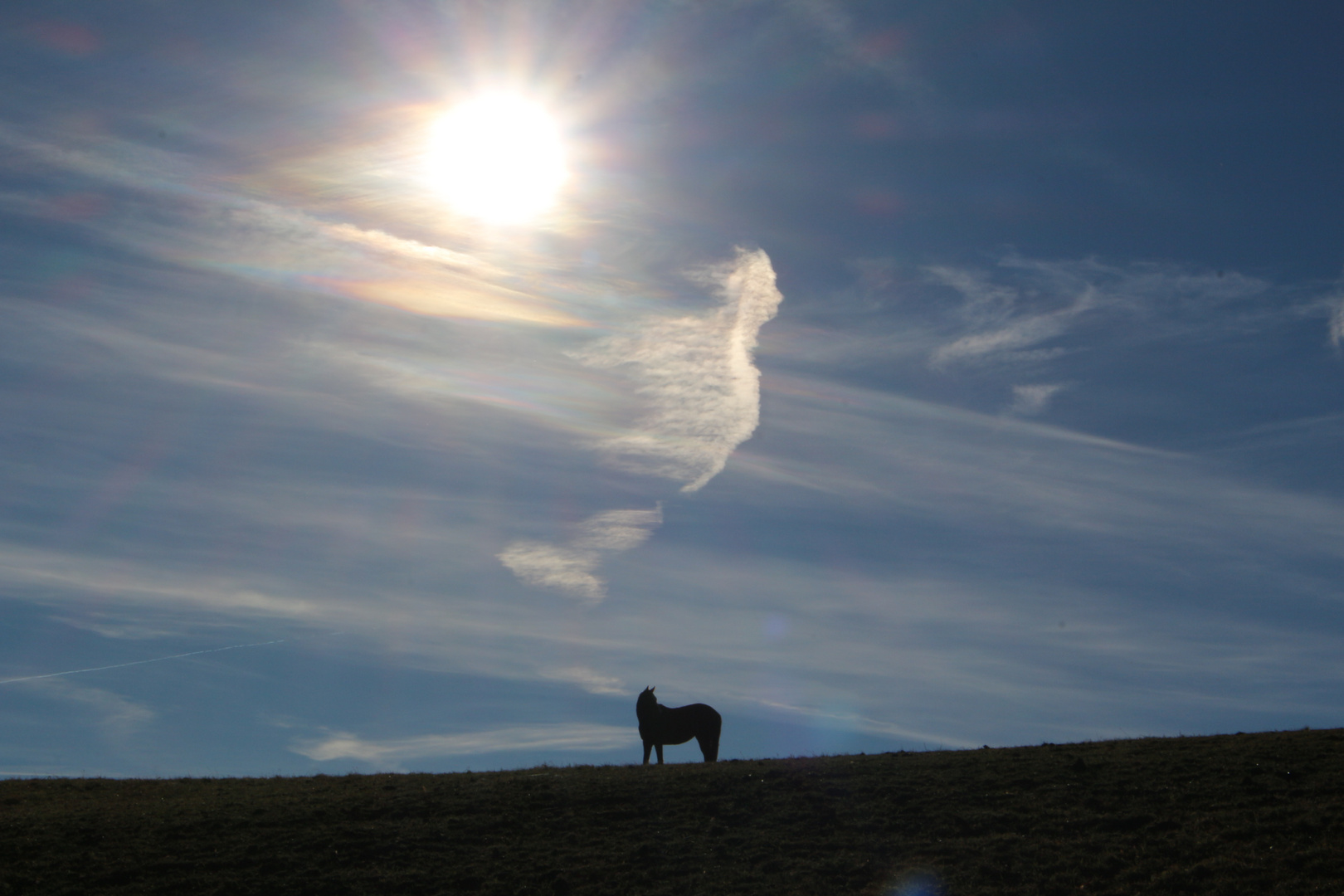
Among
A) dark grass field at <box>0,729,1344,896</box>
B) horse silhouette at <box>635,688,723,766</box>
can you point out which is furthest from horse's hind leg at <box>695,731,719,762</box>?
dark grass field at <box>0,729,1344,896</box>

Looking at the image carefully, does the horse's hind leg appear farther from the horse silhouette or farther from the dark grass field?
the dark grass field

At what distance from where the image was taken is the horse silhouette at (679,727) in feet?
130

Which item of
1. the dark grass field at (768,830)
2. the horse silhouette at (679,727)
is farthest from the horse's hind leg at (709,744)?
the dark grass field at (768,830)

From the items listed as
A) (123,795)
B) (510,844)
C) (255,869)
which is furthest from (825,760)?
(123,795)

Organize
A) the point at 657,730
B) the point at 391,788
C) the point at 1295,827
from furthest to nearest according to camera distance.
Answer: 1. the point at 657,730
2. the point at 391,788
3. the point at 1295,827

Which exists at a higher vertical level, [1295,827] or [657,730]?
[657,730]

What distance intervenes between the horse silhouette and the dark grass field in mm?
5596

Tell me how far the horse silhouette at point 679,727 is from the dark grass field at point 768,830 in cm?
560

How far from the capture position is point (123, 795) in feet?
113

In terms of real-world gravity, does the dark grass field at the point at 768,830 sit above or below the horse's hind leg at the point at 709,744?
below

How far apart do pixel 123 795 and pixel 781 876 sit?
2424cm

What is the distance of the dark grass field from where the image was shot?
74.7 feet

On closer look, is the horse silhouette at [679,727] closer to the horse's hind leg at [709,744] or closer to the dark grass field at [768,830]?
the horse's hind leg at [709,744]

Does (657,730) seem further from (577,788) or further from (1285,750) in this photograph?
(1285,750)
